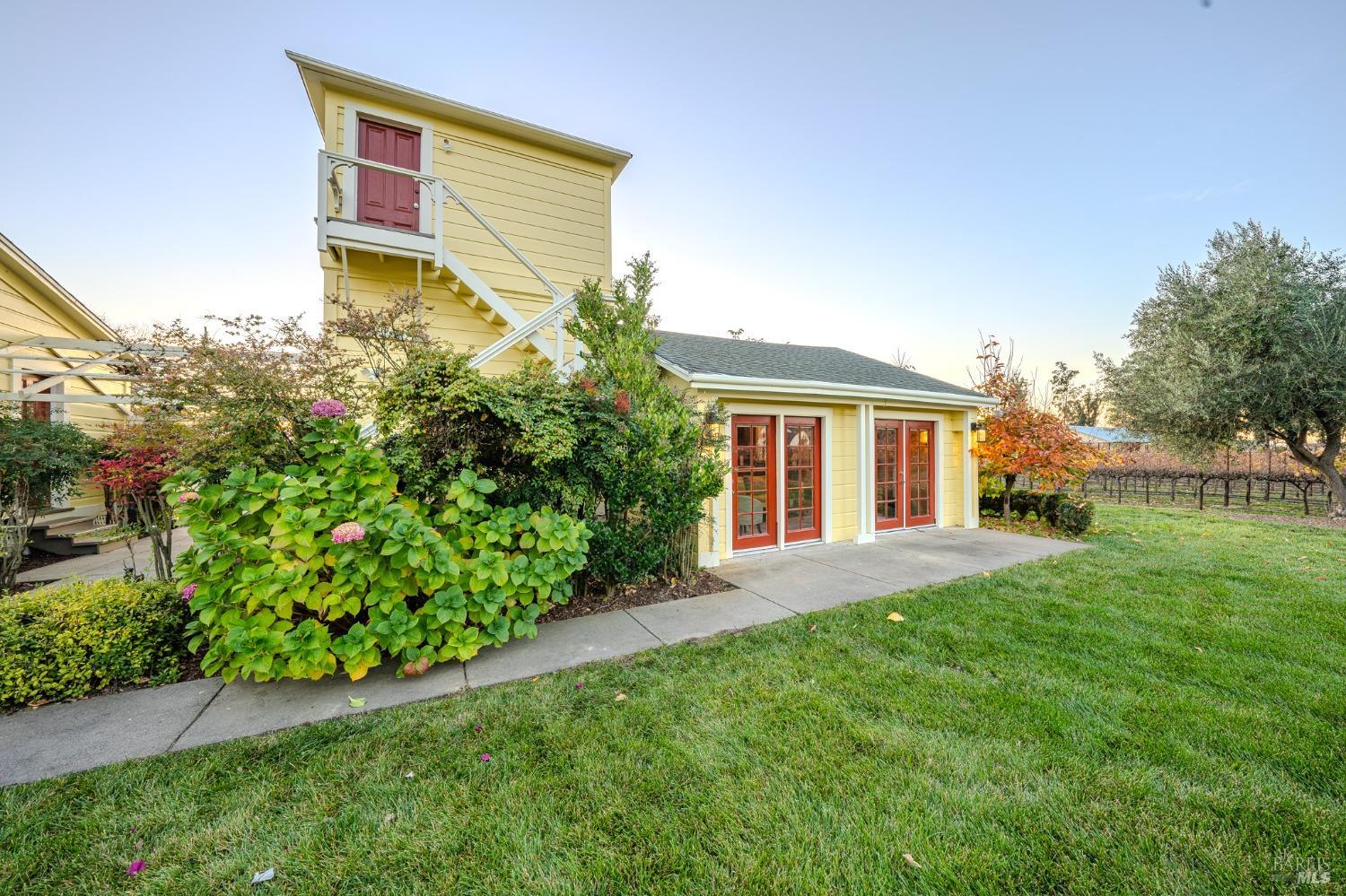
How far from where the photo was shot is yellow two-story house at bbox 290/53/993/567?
5.98 meters

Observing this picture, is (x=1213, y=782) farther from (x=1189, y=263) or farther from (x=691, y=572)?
(x=1189, y=263)

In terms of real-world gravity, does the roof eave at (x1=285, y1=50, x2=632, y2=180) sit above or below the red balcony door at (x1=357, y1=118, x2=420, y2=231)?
above

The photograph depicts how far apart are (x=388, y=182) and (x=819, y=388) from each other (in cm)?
666

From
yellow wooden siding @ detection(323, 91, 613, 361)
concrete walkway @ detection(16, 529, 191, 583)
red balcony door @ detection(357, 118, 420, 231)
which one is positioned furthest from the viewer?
yellow wooden siding @ detection(323, 91, 613, 361)

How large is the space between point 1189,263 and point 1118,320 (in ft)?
7.42

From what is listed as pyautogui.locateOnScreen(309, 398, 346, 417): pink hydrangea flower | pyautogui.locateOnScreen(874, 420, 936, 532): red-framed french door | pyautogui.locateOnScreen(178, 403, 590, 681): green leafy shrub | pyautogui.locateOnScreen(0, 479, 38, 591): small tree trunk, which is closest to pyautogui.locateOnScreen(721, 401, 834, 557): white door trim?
pyautogui.locateOnScreen(874, 420, 936, 532): red-framed french door

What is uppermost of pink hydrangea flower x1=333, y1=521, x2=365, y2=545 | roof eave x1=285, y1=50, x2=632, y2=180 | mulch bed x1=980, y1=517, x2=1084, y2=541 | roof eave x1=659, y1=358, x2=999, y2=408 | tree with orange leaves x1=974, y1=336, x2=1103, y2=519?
roof eave x1=285, y1=50, x2=632, y2=180

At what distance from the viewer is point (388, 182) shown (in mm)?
6254

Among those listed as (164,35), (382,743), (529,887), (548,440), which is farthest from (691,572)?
(164,35)

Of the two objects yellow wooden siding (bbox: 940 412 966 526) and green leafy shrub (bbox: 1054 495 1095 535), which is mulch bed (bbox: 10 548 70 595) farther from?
green leafy shrub (bbox: 1054 495 1095 535)

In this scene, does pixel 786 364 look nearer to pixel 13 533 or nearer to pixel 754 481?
pixel 754 481

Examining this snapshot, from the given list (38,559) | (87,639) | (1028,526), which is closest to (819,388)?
(1028,526)

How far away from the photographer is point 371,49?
259 inches

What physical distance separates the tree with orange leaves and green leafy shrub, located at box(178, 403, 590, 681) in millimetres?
8741
